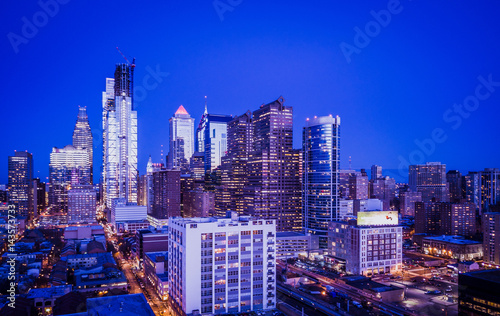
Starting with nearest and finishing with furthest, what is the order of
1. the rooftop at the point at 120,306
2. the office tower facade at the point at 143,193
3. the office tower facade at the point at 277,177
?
the rooftop at the point at 120,306, the office tower facade at the point at 277,177, the office tower facade at the point at 143,193

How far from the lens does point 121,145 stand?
19412 cm

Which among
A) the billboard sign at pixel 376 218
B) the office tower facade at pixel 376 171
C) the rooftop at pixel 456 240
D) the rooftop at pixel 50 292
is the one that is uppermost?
the office tower facade at pixel 376 171

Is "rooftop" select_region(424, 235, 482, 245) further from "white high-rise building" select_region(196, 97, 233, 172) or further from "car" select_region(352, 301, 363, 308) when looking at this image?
"white high-rise building" select_region(196, 97, 233, 172)

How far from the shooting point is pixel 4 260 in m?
70.5

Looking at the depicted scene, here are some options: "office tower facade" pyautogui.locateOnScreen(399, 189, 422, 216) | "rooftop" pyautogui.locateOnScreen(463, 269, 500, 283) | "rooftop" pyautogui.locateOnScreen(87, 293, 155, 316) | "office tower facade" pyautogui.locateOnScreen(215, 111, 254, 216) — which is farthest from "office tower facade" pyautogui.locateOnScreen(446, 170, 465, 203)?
"rooftop" pyautogui.locateOnScreen(87, 293, 155, 316)

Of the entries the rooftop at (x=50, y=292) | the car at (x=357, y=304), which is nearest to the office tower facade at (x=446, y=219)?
the car at (x=357, y=304)

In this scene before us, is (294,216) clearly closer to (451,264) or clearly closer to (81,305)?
(451,264)

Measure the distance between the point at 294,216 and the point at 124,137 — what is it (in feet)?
416

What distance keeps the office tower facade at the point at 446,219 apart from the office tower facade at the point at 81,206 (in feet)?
358

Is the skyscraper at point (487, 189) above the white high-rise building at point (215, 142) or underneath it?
underneath

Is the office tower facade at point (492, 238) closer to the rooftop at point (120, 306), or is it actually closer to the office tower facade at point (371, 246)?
the office tower facade at point (371, 246)

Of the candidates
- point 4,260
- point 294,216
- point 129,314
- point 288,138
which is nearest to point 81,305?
point 129,314

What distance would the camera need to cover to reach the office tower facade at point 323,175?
85.8 m

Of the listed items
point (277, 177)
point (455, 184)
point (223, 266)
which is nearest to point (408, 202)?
point (455, 184)
